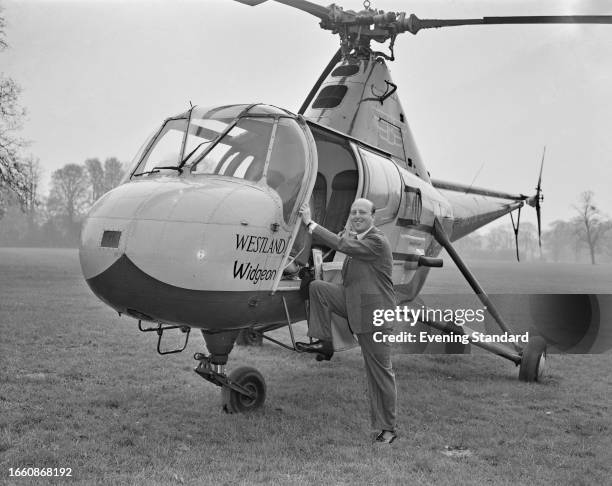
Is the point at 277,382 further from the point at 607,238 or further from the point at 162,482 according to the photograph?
the point at 607,238

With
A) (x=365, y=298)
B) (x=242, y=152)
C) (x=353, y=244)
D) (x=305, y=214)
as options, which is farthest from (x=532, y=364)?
(x=242, y=152)

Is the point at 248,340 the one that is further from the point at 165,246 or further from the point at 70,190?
the point at 70,190

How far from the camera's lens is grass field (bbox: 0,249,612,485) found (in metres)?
4.67

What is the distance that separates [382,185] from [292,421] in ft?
8.99

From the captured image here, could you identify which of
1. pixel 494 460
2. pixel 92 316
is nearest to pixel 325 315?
pixel 494 460

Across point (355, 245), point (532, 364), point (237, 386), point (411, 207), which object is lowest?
point (237, 386)

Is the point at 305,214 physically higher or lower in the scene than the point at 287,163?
lower

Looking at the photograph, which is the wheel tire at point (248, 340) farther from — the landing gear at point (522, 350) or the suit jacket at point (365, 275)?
the suit jacket at point (365, 275)

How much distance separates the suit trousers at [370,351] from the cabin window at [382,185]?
4.62 feet

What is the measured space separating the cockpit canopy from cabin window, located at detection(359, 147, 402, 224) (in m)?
1.14

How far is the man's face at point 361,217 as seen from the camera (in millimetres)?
5289

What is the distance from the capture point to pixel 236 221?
482 cm

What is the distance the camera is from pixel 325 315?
5.42 metres

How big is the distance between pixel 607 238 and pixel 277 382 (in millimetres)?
76707
